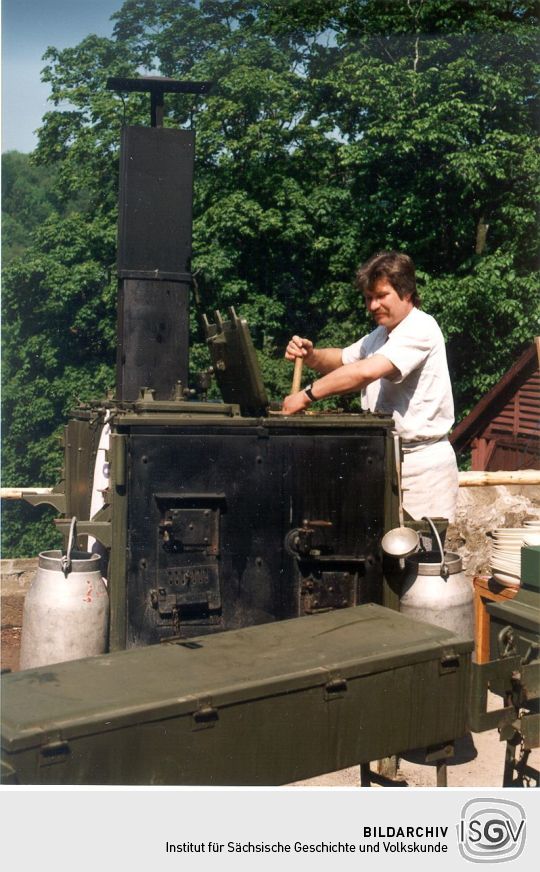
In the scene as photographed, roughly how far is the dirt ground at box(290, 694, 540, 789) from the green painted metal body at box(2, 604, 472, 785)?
870mm

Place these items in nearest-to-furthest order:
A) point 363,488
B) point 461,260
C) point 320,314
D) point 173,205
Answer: point 363,488 → point 173,205 → point 461,260 → point 320,314

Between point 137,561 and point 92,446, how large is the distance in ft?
4.58

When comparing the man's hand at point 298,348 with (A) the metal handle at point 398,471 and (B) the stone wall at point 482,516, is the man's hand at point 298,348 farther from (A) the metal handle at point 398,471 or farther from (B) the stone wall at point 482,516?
(B) the stone wall at point 482,516

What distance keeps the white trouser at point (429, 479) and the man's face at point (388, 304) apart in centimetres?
61

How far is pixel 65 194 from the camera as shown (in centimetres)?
2464

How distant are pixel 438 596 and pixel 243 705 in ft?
5.23

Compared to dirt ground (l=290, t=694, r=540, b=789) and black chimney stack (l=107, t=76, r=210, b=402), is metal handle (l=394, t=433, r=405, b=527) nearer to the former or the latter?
dirt ground (l=290, t=694, r=540, b=789)

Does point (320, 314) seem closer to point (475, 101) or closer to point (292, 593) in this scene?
point (475, 101)

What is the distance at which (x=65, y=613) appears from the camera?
4.28 m

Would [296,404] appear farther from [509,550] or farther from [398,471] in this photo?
[509,550]

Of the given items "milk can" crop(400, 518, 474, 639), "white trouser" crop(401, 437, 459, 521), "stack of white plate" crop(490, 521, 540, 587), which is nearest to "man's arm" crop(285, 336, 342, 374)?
"white trouser" crop(401, 437, 459, 521)

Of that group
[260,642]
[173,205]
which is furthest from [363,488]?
[173,205]

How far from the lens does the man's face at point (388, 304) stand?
5227 mm
